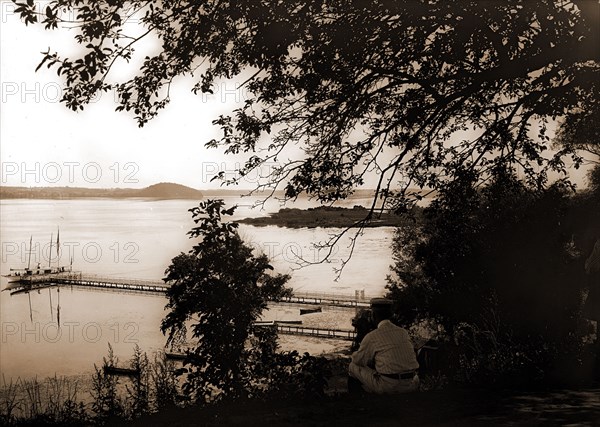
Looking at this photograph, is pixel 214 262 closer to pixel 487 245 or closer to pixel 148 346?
pixel 487 245

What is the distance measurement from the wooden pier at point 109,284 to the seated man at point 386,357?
81.1 m

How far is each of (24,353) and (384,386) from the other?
73997 millimetres

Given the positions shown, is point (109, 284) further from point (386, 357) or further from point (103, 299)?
point (386, 357)

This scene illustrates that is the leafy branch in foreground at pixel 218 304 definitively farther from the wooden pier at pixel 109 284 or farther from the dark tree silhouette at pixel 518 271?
the wooden pier at pixel 109 284

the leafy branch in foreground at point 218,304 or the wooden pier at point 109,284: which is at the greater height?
the leafy branch in foreground at point 218,304

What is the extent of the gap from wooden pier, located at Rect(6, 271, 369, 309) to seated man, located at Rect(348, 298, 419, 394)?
81134 mm

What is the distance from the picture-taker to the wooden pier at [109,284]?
90688mm

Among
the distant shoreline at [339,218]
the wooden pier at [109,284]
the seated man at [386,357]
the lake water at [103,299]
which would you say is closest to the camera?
the seated man at [386,357]

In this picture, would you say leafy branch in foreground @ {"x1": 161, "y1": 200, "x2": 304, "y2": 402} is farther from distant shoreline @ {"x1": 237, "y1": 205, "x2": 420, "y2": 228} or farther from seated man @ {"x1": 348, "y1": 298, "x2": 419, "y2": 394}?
seated man @ {"x1": 348, "y1": 298, "x2": 419, "y2": 394}

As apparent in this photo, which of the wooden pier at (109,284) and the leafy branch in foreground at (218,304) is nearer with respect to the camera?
the leafy branch in foreground at (218,304)

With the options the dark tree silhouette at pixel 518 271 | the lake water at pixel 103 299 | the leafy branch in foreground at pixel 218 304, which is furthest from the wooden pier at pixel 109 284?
the leafy branch in foreground at pixel 218 304

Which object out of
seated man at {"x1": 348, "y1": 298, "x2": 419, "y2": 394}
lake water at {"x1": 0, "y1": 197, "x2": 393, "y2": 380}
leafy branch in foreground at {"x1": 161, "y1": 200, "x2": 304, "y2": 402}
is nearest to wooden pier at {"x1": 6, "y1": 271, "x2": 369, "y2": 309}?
lake water at {"x1": 0, "y1": 197, "x2": 393, "y2": 380}

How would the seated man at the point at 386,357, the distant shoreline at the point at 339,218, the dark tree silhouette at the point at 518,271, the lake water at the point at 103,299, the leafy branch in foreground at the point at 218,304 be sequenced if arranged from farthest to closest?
the lake water at the point at 103,299, the dark tree silhouette at the point at 518,271, the distant shoreline at the point at 339,218, the leafy branch in foreground at the point at 218,304, the seated man at the point at 386,357

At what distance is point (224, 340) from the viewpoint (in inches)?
319
